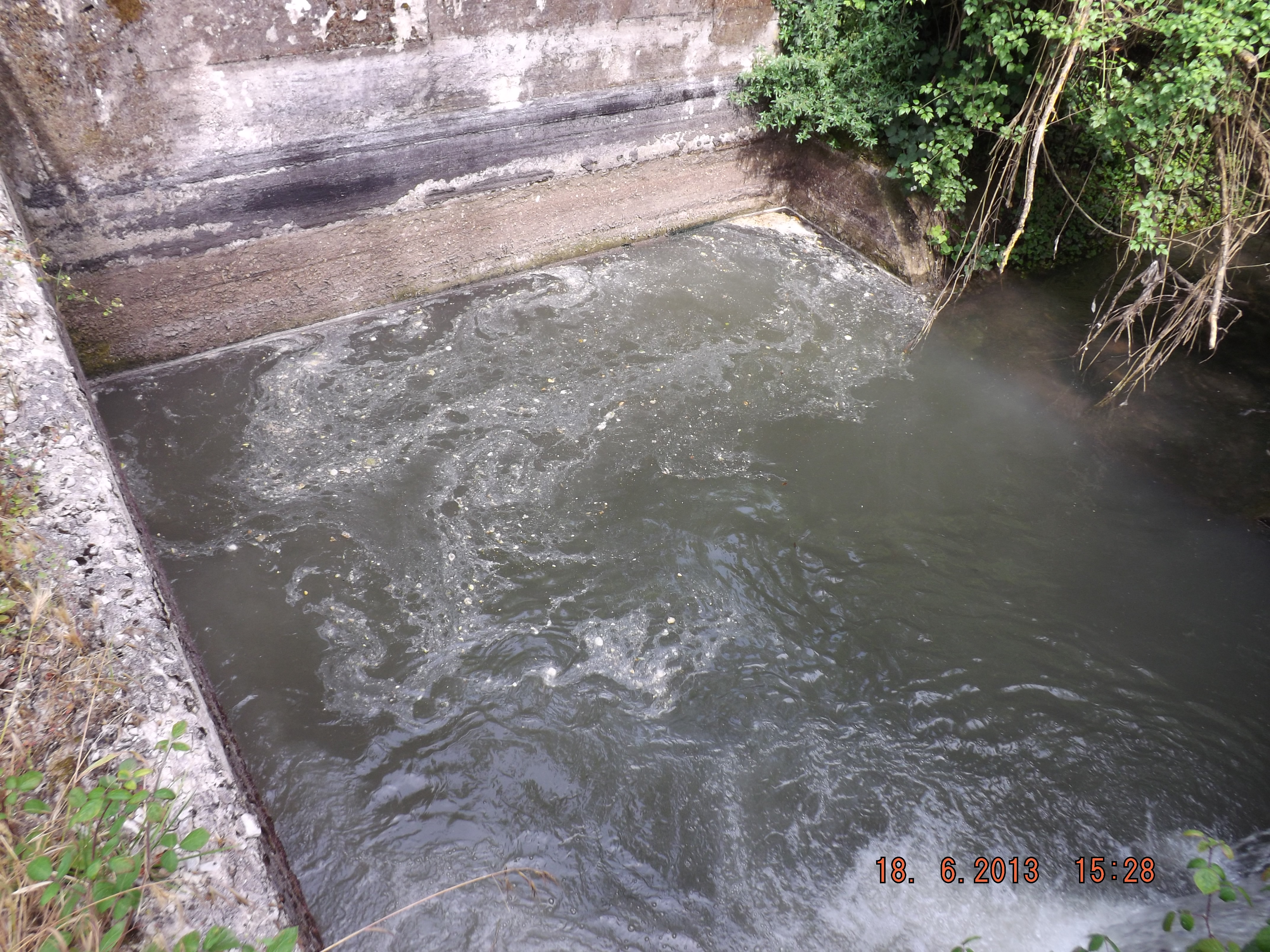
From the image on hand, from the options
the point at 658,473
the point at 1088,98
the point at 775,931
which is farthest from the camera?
the point at 1088,98

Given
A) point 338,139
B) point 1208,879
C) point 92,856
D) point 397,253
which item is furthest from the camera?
point 397,253

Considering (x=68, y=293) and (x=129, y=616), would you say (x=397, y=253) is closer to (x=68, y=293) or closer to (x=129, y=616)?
(x=68, y=293)

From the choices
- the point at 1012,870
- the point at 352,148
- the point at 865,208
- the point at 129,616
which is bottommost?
the point at 1012,870

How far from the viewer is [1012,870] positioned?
3.23 metres

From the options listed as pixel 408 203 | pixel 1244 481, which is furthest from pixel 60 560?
pixel 1244 481

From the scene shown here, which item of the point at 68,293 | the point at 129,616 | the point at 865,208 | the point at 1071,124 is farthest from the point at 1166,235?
the point at 68,293

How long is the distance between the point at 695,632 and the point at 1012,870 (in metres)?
1.79

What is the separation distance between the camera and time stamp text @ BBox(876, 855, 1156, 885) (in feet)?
10.5

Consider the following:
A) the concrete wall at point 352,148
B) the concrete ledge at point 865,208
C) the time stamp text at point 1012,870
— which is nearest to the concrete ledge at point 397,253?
the concrete wall at point 352,148

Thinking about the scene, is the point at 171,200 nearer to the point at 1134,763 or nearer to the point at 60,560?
the point at 60,560

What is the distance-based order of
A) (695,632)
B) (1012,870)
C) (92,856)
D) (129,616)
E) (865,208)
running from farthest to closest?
(865,208)
(695,632)
(1012,870)
(129,616)
(92,856)

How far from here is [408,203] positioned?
5.82m

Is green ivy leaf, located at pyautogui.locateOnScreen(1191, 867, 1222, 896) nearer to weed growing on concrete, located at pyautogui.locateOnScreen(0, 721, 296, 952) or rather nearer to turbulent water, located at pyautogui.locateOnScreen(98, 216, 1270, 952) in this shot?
turbulent water, located at pyautogui.locateOnScreen(98, 216, 1270, 952)

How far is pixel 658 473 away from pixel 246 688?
266 centimetres
